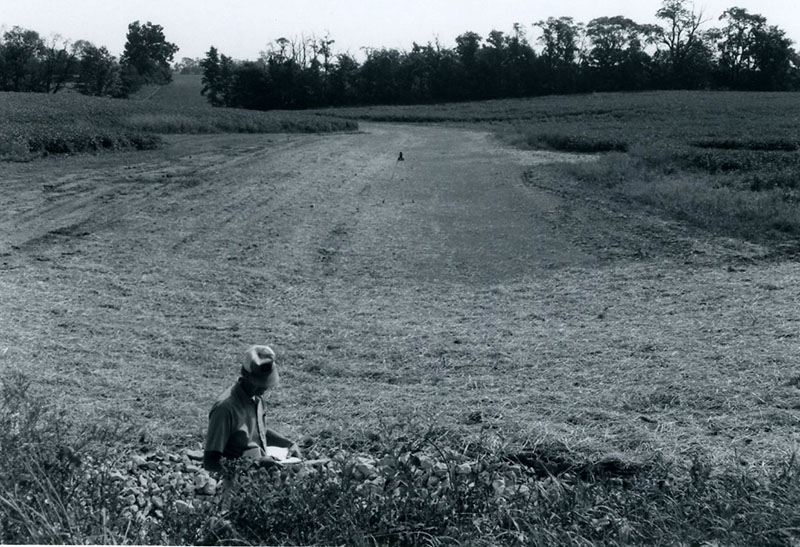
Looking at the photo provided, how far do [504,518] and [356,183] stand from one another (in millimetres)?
15985

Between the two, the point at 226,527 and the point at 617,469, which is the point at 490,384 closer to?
the point at 617,469

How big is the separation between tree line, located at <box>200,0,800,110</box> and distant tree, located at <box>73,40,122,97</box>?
161 inches

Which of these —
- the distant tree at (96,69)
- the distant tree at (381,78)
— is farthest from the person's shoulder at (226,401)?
the distant tree at (381,78)

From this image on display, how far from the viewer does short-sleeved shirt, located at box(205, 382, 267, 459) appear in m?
5.21

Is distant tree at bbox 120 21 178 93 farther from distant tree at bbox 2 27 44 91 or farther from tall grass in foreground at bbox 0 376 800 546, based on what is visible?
tall grass in foreground at bbox 0 376 800 546

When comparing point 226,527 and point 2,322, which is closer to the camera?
point 226,527

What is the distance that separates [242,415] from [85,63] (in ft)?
21.2

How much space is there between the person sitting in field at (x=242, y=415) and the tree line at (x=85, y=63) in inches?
120

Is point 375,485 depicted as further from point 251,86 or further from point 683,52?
point 251,86

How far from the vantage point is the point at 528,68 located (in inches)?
1230

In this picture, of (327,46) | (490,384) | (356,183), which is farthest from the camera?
(327,46)

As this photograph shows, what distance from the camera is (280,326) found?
9.31 meters

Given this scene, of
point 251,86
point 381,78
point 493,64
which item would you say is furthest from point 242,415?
point 381,78

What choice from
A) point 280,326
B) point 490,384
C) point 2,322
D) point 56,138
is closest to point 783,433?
Answer: point 490,384
